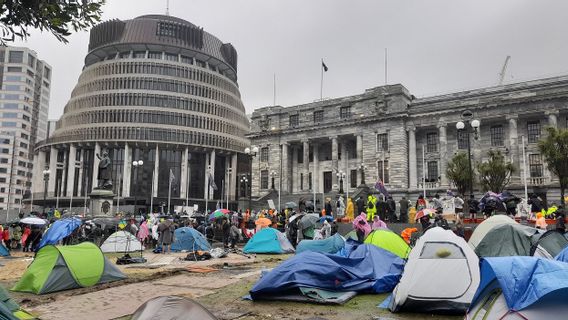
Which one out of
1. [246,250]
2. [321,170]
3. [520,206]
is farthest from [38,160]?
[520,206]

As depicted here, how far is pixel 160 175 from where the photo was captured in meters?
78.6

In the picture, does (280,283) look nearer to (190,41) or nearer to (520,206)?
(520,206)

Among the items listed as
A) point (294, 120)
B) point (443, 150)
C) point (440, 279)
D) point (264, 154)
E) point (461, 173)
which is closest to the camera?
point (440, 279)

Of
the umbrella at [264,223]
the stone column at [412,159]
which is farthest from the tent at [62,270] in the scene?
the stone column at [412,159]

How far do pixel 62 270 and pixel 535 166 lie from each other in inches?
1894

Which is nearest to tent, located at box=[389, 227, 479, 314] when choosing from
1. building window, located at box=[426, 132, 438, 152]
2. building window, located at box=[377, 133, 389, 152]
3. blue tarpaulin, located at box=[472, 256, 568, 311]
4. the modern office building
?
blue tarpaulin, located at box=[472, 256, 568, 311]

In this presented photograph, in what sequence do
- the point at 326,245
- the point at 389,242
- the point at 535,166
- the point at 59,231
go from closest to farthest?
the point at 389,242 → the point at 326,245 → the point at 59,231 → the point at 535,166

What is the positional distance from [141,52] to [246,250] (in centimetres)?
7070

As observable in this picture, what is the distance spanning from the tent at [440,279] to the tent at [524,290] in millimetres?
1804

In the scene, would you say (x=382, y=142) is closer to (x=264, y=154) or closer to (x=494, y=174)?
(x=494, y=174)

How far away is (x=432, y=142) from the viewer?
5372cm

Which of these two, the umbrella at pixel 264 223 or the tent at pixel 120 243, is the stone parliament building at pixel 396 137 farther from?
the tent at pixel 120 243

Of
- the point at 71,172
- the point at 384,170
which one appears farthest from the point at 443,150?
the point at 71,172

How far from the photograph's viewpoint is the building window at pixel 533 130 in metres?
47.6
